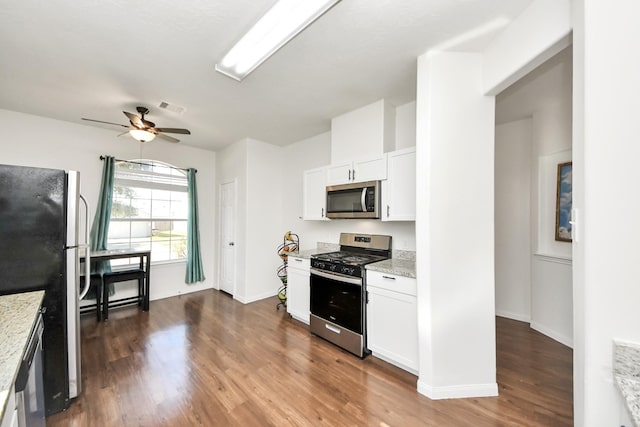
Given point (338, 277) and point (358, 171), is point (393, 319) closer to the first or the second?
point (338, 277)

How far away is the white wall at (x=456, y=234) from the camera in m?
1.94

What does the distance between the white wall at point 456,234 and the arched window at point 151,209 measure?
4260mm

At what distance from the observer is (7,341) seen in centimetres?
102

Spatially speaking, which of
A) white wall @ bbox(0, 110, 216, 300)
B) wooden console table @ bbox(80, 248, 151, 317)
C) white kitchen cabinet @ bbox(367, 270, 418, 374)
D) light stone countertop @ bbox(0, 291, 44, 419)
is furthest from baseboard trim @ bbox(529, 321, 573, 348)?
wooden console table @ bbox(80, 248, 151, 317)

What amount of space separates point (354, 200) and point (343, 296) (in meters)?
1.08

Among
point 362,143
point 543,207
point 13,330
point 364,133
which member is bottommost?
point 13,330

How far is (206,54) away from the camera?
2053 mm

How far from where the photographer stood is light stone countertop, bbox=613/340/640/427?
0.89 metres

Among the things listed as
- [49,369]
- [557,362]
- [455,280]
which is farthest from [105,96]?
[557,362]

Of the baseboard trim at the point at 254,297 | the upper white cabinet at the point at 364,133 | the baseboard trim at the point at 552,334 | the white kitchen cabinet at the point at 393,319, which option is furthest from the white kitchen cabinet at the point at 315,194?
the baseboard trim at the point at 552,334

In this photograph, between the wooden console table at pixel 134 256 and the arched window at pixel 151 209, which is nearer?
the wooden console table at pixel 134 256

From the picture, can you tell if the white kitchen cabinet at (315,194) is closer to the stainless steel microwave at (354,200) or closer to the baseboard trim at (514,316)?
the stainless steel microwave at (354,200)

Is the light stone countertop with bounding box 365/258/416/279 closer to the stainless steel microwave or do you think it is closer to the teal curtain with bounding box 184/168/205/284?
the stainless steel microwave

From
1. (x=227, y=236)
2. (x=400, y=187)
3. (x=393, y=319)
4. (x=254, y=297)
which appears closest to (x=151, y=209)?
(x=227, y=236)
